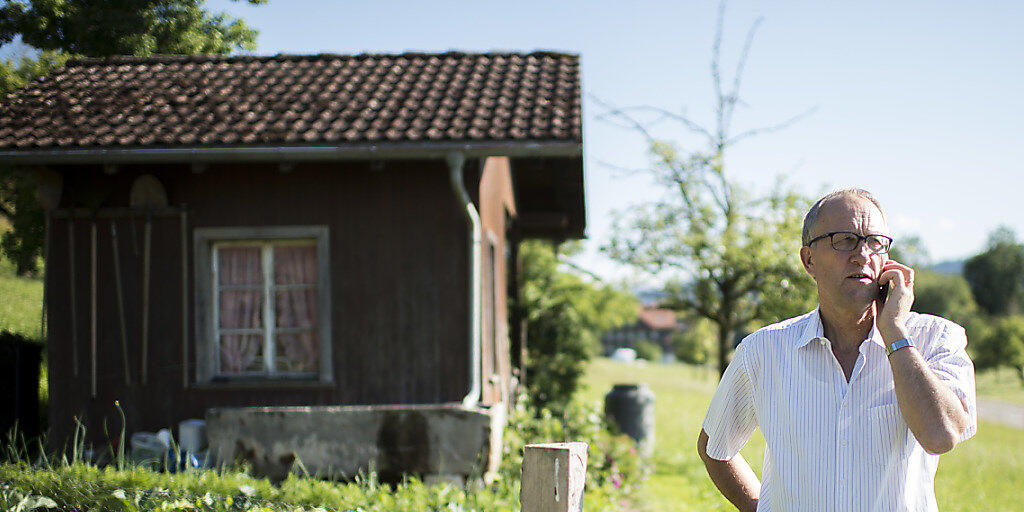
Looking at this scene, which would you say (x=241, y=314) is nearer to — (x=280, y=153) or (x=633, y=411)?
(x=280, y=153)

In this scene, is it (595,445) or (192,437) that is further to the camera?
(595,445)

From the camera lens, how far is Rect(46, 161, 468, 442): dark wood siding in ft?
25.0

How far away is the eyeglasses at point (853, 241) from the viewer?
230cm

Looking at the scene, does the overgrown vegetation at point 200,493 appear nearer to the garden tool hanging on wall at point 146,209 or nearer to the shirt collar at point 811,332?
the garden tool hanging on wall at point 146,209

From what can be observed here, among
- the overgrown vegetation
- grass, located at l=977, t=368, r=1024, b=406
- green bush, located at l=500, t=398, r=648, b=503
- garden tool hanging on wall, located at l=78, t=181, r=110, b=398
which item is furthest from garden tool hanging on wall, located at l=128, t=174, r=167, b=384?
grass, located at l=977, t=368, r=1024, b=406

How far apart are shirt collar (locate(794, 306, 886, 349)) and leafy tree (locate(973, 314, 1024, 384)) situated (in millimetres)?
54967

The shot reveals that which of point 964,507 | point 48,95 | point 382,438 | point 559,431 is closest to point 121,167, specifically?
point 48,95

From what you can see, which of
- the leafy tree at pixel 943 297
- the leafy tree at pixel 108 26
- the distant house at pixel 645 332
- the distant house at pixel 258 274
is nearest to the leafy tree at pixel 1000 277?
the leafy tree at pixel 943 297

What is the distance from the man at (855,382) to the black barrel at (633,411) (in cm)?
890

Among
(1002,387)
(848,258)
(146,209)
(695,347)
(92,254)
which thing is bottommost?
(1002,387)

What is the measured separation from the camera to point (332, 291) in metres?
7.65

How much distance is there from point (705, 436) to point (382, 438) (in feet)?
12.3

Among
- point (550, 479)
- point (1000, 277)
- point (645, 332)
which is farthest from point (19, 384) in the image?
point (645, 332)

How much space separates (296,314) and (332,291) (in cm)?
42
